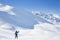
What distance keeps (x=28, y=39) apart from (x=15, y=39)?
2429 millimetres

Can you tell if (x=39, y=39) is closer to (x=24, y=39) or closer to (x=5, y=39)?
(x=24, y=39)

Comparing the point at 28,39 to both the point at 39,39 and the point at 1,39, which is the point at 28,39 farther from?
the point at 1,39

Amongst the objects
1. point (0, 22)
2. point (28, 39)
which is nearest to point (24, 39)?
point (28, 39)

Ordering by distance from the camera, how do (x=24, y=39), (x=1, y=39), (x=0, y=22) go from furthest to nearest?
(x=0, y=22), (x=24, y=39), (x=1, y=39)

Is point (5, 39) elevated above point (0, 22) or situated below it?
below

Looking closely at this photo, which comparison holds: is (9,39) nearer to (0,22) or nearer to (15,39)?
(15,39)

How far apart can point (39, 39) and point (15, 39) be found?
4542 mm

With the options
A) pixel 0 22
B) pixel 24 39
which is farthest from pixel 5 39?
pixel 0 22

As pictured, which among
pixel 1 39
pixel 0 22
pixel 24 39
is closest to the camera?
pixel 1 39

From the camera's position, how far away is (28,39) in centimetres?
2289

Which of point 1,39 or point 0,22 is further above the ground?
point 0,22

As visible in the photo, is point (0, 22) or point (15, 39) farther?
point (0, 22)

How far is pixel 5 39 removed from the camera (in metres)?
21.2

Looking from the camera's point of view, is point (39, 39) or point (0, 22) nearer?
point (39, 39)
